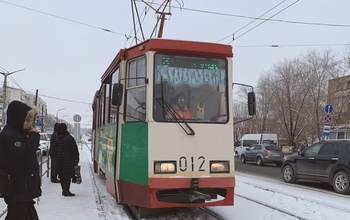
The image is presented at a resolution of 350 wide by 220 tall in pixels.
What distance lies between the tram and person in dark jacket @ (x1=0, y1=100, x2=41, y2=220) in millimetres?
2443

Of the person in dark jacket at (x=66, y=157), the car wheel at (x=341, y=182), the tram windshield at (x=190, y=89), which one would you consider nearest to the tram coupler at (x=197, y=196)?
the tram windshield at (x=190, y=89)

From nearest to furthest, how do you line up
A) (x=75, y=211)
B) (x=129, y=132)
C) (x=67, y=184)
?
1. (x=129, y=132)
2. (x=75, y=211)
3. (x=67, y=184)

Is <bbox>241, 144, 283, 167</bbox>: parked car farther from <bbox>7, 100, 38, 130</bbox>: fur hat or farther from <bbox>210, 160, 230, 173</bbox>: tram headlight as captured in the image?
<bbox>7, 100, 38, 130</bbox>: fur hat

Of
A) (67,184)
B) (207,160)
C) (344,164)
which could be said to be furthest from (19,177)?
(344,164)

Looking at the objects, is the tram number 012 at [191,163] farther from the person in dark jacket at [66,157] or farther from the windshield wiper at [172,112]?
the person in dark jacket at [66,157]

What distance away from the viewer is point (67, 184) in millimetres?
9031

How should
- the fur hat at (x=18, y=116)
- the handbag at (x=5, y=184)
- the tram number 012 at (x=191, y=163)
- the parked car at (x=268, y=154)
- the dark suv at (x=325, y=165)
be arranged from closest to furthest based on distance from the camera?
the handbag at (x=5, y=184) → the fur hat at (x=18, y=116) → the tram number 012 at (x=191, y=163) → the dark suv at (x=325, y=165) → the parked car at (x=268, y=154)

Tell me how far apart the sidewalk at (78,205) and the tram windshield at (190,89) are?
2.14 metres

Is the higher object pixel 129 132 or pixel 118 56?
pixel 118 56

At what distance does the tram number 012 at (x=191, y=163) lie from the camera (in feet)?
20.9

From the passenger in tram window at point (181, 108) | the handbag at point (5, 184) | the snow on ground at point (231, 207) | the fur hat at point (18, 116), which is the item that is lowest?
the snow on ground at point (231, 207)

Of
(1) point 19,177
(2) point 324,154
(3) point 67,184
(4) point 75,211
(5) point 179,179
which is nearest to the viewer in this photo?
(1) point 19,177

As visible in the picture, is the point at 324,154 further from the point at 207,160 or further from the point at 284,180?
the point at 207,160

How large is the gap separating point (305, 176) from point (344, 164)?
2000 mm
